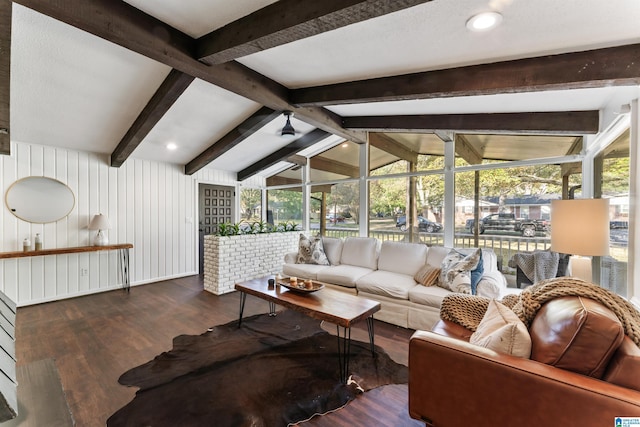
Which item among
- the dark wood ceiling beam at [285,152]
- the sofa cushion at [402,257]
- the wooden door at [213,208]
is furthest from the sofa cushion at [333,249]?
the wooden door at [213,208]

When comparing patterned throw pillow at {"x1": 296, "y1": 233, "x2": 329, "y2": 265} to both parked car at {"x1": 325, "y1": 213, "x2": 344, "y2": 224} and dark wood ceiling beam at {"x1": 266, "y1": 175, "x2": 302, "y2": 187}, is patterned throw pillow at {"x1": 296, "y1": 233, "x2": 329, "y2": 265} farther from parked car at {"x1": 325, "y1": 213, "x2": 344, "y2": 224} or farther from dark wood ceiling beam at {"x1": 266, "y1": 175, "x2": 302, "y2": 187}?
dark wood ceiling beam at {"x1": 266, "y1": 175, "x2": 302, "y2": 187}

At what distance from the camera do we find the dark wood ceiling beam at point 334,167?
5239mm

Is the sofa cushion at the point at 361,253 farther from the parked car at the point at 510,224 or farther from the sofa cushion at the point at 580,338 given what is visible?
the sofa cushion at the point at 580,338

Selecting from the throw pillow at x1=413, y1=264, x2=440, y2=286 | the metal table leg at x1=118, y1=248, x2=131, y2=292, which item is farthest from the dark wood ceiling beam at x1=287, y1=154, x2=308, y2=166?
the throw pillow at x1=413, y1=264, x2=440, y2=286

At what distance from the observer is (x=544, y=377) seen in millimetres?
1178

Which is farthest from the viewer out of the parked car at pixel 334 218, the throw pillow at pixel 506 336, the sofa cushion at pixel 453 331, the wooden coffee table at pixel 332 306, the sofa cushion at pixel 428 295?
the parked car at pixel 334 218

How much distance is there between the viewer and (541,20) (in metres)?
1.55

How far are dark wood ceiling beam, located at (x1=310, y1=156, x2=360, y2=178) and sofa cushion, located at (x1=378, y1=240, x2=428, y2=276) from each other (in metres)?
1.69

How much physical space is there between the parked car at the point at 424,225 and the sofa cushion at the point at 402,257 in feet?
1.74

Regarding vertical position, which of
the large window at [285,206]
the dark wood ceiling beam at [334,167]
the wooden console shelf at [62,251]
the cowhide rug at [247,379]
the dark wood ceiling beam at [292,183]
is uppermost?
the dark wood ceiling beam at [334,167]

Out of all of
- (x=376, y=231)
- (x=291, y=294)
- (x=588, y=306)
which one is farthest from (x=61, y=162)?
(x=588, y=306)

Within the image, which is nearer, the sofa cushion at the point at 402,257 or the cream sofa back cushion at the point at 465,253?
the cream sofa back cushion at the point at 465,253

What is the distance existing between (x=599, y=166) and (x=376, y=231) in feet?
9.50

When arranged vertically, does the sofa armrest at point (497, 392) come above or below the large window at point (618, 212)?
below
